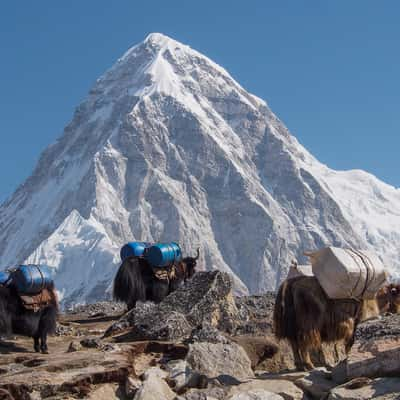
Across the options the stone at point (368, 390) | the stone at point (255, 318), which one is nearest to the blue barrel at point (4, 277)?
the stone at point (255, 318)

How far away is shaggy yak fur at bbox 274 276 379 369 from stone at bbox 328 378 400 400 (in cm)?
185

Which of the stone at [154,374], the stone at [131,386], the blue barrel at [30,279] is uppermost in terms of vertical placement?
the blue barrel at [30,279]

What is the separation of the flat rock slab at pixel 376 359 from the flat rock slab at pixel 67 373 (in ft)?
7.21

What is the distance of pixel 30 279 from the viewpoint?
11.8m

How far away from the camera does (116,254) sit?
150 m

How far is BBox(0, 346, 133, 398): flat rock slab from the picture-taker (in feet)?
24.1

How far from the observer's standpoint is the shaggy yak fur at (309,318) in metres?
8.64

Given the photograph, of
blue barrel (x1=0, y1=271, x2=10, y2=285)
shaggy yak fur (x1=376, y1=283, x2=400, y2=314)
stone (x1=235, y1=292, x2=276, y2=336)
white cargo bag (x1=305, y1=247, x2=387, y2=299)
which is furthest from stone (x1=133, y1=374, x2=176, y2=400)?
shaggy yak fur (x1=376, y1=283, x2=400, y2=314)

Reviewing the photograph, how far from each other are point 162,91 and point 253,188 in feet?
124

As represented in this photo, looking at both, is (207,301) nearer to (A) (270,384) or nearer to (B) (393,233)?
(A) (270,384)

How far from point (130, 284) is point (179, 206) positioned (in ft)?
496

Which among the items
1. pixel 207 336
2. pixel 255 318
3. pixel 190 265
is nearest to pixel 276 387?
pixel 207 336

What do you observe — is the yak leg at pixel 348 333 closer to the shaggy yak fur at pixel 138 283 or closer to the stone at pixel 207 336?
the stone at pixel 207 336

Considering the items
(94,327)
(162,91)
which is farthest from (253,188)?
(94,327)
